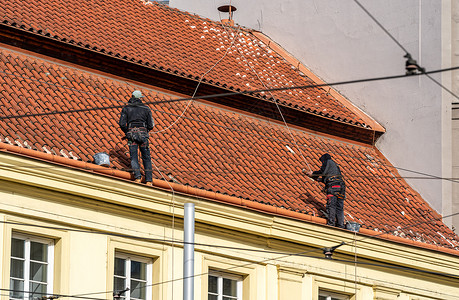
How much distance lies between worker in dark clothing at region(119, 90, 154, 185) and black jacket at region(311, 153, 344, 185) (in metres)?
4.13

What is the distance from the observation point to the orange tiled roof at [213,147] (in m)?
21.2

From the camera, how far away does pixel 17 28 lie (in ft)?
72.8

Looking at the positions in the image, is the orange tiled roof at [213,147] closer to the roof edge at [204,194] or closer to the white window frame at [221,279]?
the roof edge at [204,194]

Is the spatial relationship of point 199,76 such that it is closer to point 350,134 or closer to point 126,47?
point 126,47

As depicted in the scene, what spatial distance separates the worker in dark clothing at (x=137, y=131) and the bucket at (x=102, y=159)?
489mm

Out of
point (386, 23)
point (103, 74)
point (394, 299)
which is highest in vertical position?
point (386, 23)

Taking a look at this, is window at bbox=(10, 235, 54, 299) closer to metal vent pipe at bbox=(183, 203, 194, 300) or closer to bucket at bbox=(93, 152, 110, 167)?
bucket at bbox=(93, 152, 110, 167)

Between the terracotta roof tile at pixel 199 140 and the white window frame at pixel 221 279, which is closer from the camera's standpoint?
the terracotta roof tile at pixel 199 140

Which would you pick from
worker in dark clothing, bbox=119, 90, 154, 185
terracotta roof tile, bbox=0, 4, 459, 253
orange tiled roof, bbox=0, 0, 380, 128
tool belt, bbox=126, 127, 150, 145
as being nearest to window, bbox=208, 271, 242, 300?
terracotta roof tile, bbox=0, 4, 459, 253

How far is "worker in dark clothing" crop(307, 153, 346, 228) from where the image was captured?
2358cm

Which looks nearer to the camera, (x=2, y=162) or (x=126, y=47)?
(x=2, y=162)

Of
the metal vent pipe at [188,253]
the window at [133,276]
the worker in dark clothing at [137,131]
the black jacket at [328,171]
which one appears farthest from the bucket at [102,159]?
the black jacket at [328,171]

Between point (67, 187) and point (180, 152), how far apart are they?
3289 millimetres

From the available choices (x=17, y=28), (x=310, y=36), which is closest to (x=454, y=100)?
(x=310, y=36)
